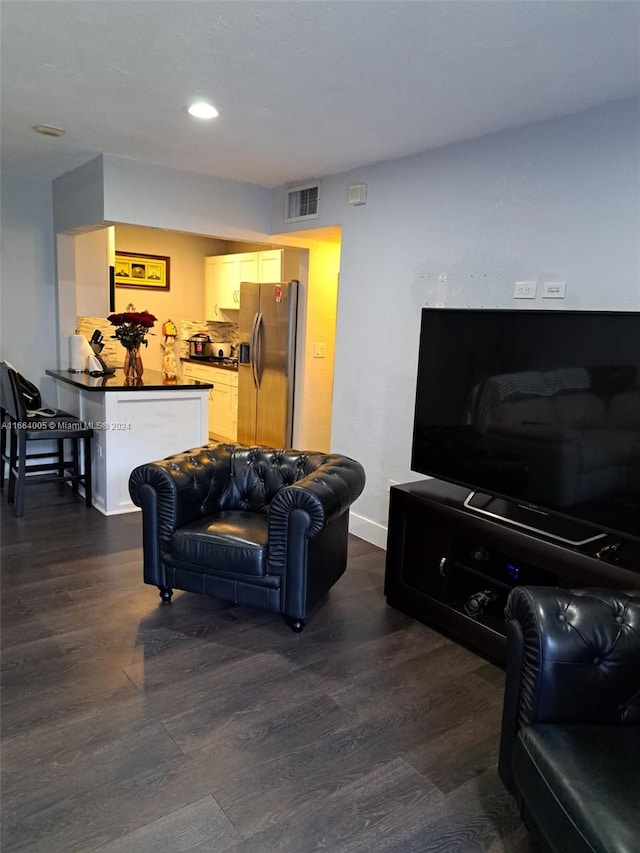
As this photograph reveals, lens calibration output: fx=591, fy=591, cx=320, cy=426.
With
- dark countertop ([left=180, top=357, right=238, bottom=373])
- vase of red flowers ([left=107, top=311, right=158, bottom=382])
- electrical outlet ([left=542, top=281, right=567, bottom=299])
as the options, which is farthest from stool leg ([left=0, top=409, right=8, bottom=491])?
electrical outlet ([left=542, top=281, right=567, bottom=299])

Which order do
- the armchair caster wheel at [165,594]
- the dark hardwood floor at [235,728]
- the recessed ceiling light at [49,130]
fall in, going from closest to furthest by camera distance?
the dark hardwood floor at [235,728]
the armchair caster wheel at [165,594]
the recessed ceiling light at [49,130]

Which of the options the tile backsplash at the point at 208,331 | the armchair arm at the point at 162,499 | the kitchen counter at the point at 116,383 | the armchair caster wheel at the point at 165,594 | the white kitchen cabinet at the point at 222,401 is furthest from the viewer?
the tile backsplash at the point at 208,331

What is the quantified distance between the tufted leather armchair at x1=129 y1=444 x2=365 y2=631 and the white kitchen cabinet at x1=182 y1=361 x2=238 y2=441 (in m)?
3.16

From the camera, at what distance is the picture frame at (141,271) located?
681 cm

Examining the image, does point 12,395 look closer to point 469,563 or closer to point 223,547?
point 223,547

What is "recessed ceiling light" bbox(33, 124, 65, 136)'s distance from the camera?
11.2 ft

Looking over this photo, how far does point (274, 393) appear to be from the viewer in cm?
570

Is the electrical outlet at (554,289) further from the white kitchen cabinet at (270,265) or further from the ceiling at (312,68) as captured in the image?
the white kitchen cabinet at (270,265)

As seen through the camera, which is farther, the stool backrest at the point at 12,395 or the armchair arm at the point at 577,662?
the stool backrest at the point at 12,395

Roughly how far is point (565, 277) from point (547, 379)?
0.64m

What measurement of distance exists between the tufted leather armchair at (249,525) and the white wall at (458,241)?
88 centimetres

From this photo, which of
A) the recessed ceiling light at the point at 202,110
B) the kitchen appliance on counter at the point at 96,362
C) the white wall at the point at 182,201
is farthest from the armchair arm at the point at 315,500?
the kitchen appliance on counter at the point at 96,362

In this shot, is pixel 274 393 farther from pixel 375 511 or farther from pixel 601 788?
pixel 601 788

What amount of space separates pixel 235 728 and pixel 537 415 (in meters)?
1.74
